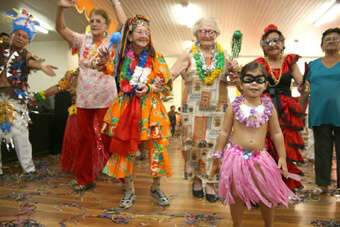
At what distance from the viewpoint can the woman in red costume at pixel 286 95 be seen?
7.84ft

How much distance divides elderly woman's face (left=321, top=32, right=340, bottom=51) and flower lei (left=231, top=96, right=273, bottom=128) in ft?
4.51

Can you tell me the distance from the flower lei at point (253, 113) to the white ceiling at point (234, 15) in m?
4.54

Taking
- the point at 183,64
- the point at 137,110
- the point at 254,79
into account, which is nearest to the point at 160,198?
the point at 137,110

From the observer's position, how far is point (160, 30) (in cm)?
921

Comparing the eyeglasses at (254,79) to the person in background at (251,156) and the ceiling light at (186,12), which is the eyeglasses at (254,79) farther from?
the ceiling light at (186,12)

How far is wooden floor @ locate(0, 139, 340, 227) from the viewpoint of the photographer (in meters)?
2.08

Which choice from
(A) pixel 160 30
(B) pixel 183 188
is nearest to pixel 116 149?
(B) pixel 183 188

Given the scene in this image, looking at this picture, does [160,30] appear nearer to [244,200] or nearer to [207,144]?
[207,144]

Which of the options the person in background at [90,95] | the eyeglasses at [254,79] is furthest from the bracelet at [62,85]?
the eyeglasses at [254,79]

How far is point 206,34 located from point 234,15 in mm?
5582

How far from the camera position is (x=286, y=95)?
2.44 m

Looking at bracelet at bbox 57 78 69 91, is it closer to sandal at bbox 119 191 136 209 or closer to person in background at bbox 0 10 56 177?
person in background at bbox 0 10 56 177

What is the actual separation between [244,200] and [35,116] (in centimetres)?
423

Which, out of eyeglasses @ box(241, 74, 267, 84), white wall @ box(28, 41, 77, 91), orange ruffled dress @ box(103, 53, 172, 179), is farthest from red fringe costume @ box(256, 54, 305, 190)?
white wall @ box(28, 41, 77, 91)
